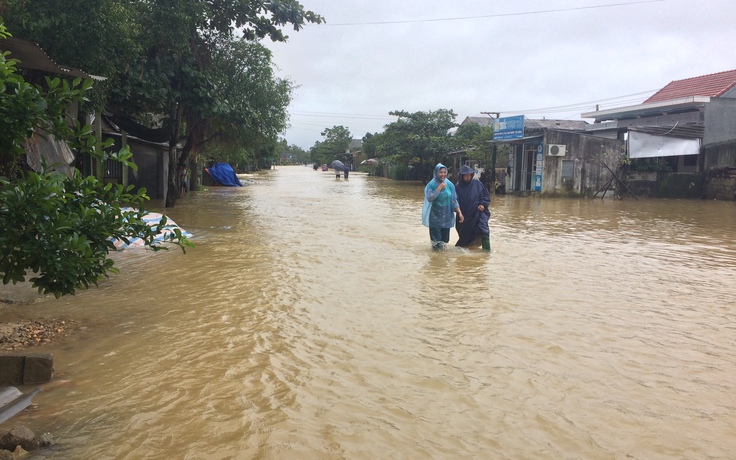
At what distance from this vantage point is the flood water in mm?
3273

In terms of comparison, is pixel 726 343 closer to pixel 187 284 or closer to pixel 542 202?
pixel 187 284

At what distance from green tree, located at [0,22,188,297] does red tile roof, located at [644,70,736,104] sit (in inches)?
1168

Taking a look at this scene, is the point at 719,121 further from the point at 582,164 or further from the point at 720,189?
the point at 582,164

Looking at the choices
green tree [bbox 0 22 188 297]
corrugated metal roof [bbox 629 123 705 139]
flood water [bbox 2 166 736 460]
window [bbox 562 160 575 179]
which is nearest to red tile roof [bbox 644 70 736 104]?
corrugated metal roof [bbox 629 123 705 139]

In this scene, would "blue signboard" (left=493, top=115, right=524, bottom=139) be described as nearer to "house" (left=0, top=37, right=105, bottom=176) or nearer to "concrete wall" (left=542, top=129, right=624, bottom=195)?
"concrete wall" (left=542, top=129, right=624, bottom=195)

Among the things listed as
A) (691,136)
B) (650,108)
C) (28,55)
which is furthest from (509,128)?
(28,55)

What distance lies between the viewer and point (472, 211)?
31.7ft

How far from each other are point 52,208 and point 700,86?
33419 mm

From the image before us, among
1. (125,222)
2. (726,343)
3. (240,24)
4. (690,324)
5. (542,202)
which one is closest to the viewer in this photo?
(125,222)

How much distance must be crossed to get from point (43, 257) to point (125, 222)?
0.51 metres

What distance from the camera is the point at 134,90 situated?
13930 mm

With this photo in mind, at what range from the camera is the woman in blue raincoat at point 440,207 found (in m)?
9.24

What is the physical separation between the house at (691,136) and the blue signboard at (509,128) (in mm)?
4751

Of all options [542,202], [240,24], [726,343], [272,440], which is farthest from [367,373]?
[542,202]
